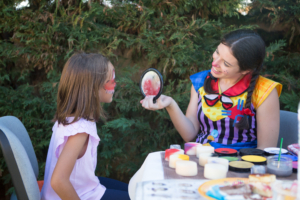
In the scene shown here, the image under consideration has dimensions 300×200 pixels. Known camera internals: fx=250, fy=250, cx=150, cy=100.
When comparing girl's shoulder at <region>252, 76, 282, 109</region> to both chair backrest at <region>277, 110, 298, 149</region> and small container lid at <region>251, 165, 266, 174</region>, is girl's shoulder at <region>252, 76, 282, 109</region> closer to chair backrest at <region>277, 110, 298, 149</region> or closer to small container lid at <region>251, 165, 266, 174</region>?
chair backrest at <region>277, 110, 298, 149</region>

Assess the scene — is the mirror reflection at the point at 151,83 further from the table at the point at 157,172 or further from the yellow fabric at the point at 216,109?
the table at the point at 157,172

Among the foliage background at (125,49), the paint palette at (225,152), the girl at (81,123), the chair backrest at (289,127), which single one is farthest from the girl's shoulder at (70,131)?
the chair backrest at (289,127)

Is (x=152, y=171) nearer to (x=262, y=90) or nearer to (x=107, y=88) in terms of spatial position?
(x=107, y=88)

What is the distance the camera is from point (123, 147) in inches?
103

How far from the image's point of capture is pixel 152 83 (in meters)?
1.58

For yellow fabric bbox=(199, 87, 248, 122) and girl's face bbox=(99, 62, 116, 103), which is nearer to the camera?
girl's face bbox=(99, 62, 116, 103)

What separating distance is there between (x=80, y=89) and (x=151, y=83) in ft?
1.49

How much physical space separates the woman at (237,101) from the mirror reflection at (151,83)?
0.05m

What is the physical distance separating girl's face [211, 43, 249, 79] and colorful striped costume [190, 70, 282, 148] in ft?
0.46

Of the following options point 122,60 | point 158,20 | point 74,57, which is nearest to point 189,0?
point 158,20

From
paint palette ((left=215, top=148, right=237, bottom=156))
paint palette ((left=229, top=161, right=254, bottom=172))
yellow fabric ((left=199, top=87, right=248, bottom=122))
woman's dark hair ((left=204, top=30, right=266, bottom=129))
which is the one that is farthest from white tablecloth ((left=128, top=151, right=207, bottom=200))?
woman's dark hair ((left=204, top=30, right=266, bottom=129))

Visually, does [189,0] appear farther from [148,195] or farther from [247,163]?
[148,195]

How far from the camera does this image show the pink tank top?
1.24m

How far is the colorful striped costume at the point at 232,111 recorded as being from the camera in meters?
1.61
